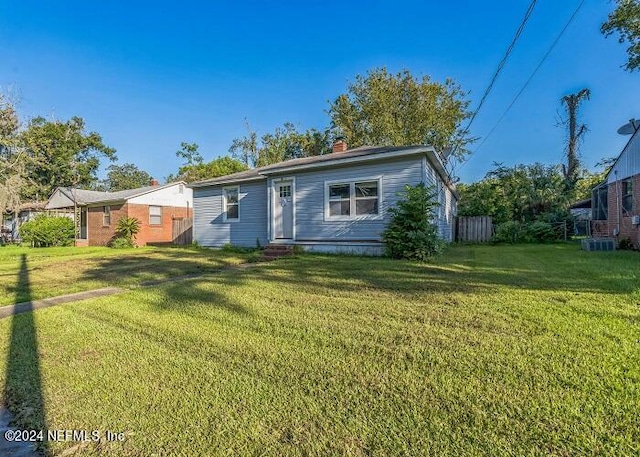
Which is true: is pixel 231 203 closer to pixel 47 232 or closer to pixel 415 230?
pixel 415 230

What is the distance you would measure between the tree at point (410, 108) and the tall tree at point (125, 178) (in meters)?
48.4

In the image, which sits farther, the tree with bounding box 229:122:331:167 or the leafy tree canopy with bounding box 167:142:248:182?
the leafy tree canopy with bounding box 167:142:248:182

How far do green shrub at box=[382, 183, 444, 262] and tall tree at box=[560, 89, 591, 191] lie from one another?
79.6 feet

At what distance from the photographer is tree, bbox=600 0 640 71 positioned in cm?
1391

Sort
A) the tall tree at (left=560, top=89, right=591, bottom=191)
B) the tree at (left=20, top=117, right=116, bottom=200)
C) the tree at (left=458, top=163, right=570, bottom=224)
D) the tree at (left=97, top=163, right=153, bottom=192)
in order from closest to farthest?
the tree at (left=458, top=163, right=570, bottom=224), the tall tree at (left=560, top=89, right=591, bottom=191), the tree at (left=20, top=117, right=116, bottom=200), the tree at (left=97, top=163, right=153, bottom=192)

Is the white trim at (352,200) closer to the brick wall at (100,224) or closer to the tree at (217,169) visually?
the brick wall at (100,224)

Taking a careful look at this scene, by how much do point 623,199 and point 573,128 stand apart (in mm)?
18686

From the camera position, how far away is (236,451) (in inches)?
69.8

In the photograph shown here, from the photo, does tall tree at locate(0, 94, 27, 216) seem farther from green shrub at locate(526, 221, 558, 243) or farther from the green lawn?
green shrub at locate(526, 221, 558, 243)

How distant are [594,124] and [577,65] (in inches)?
811

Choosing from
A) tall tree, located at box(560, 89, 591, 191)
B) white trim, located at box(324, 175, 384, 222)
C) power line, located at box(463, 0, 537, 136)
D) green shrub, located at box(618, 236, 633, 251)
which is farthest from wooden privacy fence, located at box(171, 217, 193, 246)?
tall tree, located at box(560, 89, 591, 191)

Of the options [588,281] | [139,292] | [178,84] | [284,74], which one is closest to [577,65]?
[588,281]

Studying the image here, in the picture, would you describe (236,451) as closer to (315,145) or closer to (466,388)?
(466,388)

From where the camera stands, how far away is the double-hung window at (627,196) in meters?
12.3
